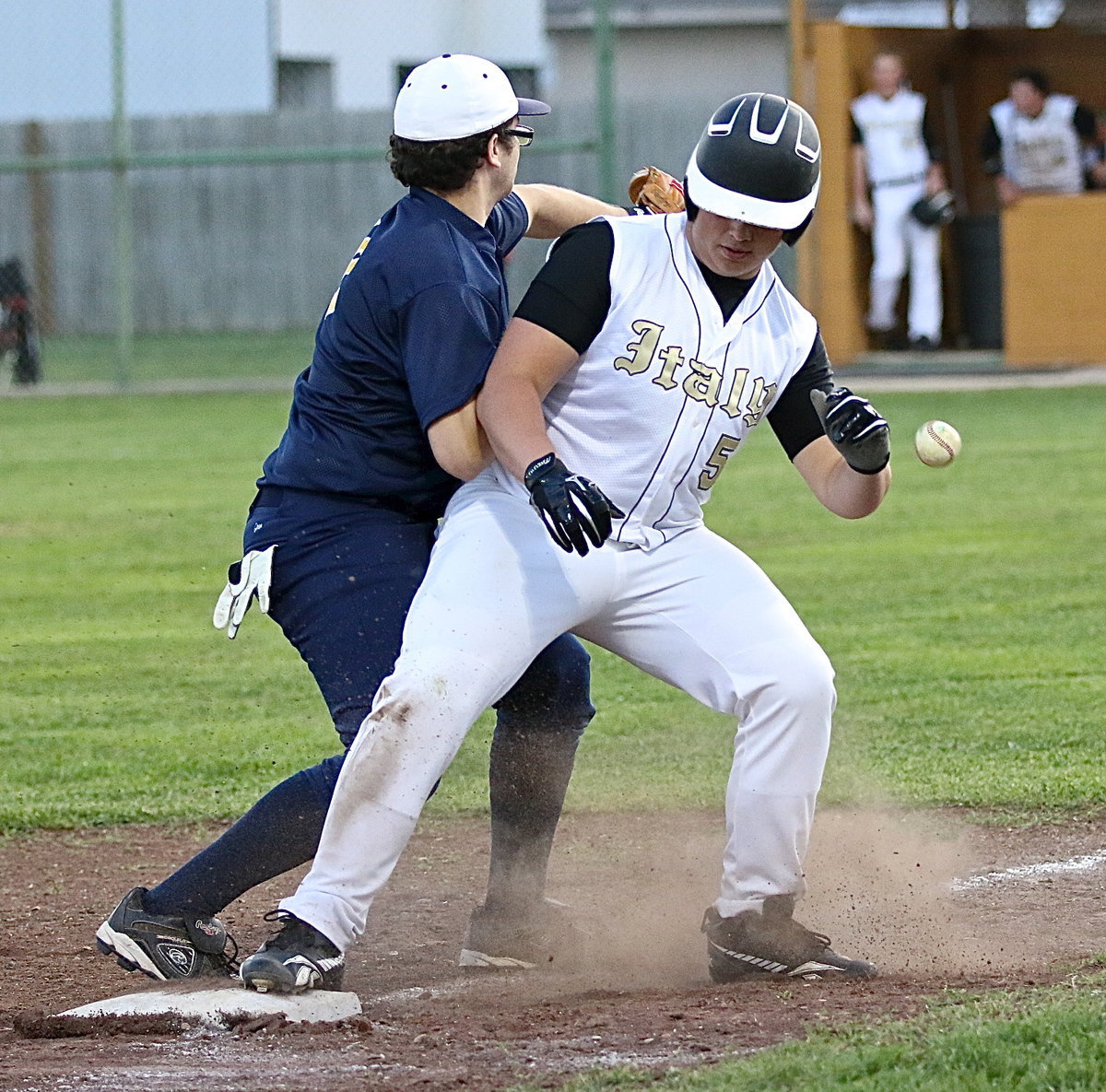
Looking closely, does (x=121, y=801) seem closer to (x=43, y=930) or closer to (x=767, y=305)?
(x=43, y=930)

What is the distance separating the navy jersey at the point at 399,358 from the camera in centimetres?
395

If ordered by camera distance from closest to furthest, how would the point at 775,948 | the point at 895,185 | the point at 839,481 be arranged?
1. the point at 775,948
2. the point at 839,481
3. the point at 895,185

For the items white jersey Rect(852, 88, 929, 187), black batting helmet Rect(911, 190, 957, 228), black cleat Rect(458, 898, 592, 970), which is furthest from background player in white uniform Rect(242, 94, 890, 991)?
white jersey Rect(852, 88, 929, 187)

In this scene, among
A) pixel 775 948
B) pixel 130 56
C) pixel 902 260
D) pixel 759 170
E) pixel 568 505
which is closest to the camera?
pixel 568 505

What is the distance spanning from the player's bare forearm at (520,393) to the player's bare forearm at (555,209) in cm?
79

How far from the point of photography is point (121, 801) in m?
5.92

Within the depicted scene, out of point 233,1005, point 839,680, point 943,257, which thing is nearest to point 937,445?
point 233,1005

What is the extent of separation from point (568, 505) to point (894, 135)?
1429 cm

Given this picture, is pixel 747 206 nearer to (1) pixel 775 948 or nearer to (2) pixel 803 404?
(2) pixel 803 404

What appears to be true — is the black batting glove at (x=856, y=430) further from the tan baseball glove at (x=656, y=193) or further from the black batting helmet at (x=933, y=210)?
the black batting helmet at (x=933, y=210)

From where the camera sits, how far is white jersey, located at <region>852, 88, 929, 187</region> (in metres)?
17.3

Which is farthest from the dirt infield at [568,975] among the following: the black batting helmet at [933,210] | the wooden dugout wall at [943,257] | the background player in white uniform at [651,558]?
the wooden dugout wall at [943,257]

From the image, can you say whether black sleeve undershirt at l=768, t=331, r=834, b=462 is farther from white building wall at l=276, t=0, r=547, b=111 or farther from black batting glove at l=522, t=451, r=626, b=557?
white building wall at l=276, t=0, r=547, b=111

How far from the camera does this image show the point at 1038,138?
17562mm
